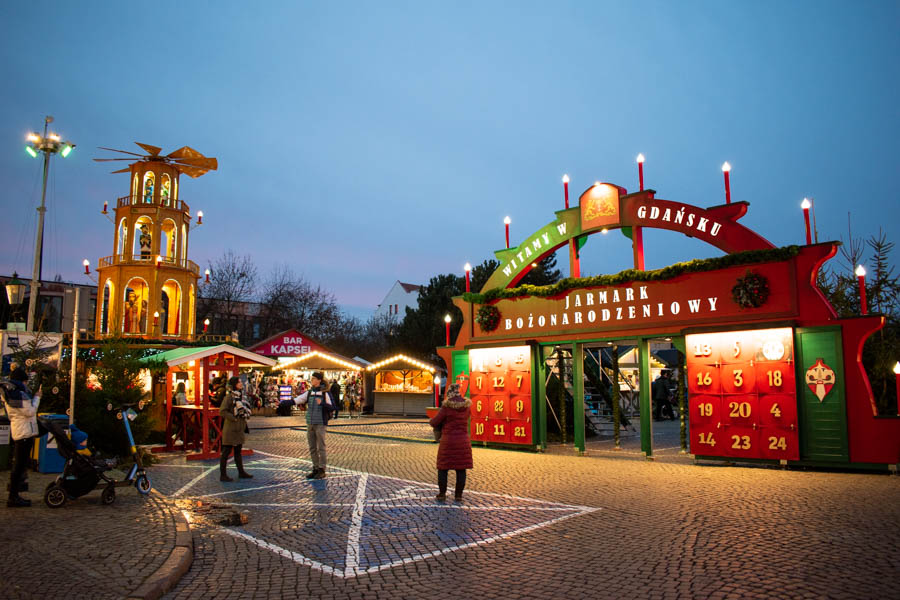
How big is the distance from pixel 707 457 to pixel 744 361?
201cm

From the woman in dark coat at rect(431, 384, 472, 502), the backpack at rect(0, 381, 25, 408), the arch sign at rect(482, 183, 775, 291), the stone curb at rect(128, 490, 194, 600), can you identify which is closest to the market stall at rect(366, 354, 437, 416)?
the arch sign at rect(482, 183, 775, 291)

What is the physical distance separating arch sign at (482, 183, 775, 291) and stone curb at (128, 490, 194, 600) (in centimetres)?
1088

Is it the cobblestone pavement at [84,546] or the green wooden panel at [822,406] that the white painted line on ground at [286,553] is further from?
the green wooden panel at [822,406]

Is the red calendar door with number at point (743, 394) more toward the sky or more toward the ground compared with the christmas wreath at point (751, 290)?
more toward the ground

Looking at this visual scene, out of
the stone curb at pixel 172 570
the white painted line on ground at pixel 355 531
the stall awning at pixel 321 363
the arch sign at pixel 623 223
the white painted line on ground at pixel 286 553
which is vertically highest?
the arch sign at pixel 623 223

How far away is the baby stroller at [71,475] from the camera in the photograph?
790cm

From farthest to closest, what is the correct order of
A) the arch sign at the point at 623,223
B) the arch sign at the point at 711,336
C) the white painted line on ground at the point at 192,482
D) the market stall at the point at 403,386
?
the market stall at the point at 403,386 → the arch sign at the point at 623,223 → the arch sign at the point at 711,336 → the white painted line on ground at the point at 192,482

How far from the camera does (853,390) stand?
11008 millimetres

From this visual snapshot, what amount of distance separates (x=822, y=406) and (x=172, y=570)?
1077 cm

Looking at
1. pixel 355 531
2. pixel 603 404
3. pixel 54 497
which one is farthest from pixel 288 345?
pixel 355 531

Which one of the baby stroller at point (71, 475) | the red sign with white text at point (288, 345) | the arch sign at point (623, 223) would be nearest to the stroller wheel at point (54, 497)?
the baby stroller at point (71, 475)

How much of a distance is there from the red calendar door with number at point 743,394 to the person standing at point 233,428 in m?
8.58

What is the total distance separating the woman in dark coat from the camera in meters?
8.97

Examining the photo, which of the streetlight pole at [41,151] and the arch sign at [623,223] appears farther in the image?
the streetlight pole at [41,151]
